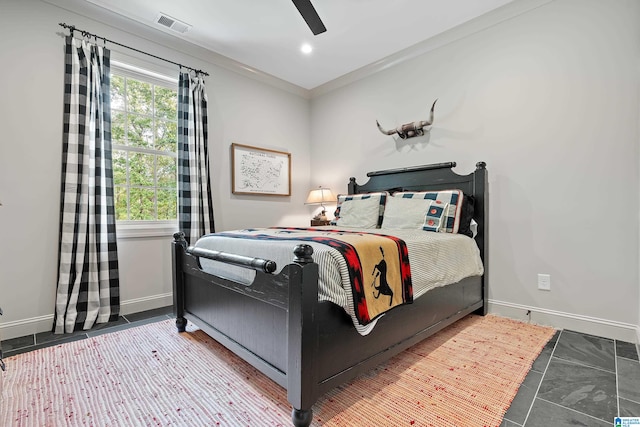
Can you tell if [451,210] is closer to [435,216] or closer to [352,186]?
[435,216]

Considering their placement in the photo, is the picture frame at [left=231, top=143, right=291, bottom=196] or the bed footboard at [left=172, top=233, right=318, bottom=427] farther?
the picture frame at [left=231, top=143, right=291, bottom=196]

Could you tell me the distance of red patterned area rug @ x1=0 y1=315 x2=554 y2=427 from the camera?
1.36 meters

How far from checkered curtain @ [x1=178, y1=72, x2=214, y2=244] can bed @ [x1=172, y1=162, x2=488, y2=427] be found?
88 cm

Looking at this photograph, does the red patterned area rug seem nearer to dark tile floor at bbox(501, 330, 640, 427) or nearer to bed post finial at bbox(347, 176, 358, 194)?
dark tile floor at bbox(501, 330, 640, 427)

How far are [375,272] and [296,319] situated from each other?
19.7 inches

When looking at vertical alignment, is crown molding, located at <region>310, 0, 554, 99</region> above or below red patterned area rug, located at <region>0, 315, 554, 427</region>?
above

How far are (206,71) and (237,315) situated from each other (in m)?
2.79

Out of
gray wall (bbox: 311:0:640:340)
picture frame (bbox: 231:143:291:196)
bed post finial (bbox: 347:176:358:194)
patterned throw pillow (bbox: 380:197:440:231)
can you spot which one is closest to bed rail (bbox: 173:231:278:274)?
patterned throw pillow (bbox: 380:197:440:231)

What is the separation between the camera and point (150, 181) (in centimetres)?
309

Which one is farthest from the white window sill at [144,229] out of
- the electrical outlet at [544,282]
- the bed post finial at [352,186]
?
the electrical outlet at [544,282]

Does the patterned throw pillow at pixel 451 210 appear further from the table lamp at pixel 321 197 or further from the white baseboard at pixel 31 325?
the white baseboard at pixel 31 325

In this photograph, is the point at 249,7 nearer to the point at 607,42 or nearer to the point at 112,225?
the point at 112,225

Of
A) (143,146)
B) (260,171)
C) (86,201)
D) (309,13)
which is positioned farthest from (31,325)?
(309,13)

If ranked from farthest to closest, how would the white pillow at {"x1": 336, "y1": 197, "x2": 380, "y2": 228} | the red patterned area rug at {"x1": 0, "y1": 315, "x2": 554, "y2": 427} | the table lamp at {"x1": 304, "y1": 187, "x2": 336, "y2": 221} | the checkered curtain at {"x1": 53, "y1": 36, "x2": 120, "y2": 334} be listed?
the table lamp at {"x1": 304, "y1": 187, "x2": 336, "y2": 221}, the white pillow at {"x1": 336, "y1": 197, "x2": 380, "y2": 228}, the checkered curtain at {"x1": 53, "y1": 36, "x2": 120, "y2": 334}, the red patterned area rug at {"x1": 0, "y1": 315, "x2": 554, "y2": 427}
